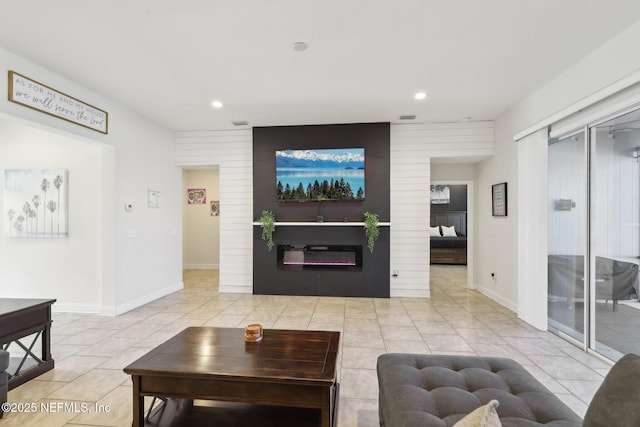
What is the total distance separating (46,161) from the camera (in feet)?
14.3

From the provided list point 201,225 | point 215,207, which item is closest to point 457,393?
point 215,207

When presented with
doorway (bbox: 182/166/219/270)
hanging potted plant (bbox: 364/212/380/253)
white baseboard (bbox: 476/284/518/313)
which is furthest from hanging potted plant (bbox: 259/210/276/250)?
white baseboard (bbox: 476/284/518/313)

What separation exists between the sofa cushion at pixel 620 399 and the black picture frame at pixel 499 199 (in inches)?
155

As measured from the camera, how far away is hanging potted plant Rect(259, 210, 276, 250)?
521cm

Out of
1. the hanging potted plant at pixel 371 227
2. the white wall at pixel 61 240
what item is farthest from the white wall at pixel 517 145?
the white wall at pixel 61 240

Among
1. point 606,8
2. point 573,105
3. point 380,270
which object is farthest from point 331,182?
point 606,8

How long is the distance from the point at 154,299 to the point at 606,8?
250 inches

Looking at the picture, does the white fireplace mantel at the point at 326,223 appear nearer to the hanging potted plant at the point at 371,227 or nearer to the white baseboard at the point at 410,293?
the hanging potted plant at the point at 371,227

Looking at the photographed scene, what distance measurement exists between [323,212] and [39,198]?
4181 millimetres

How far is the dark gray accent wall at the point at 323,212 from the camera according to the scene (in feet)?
17.1

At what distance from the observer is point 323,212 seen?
536 centimetres

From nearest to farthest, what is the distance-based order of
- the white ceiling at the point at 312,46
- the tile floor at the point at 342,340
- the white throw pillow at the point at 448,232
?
the tile floor at the point at 342,340 → the white ceiling at the point at 312,46 → the white throw pillow at the point at 448,232

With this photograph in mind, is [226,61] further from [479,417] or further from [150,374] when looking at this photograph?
[479,417]

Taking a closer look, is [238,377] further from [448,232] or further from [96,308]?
[448,232]
